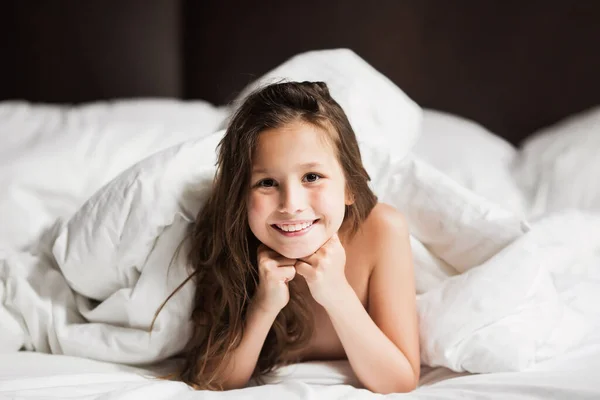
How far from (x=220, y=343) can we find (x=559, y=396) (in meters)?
0.47

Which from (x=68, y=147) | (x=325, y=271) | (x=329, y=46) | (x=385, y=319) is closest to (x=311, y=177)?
(x=325, y=271)

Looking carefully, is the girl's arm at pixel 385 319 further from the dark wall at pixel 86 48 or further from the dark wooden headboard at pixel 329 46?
the dark wall at pixel 86 48

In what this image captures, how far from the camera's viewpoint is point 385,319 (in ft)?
3.21

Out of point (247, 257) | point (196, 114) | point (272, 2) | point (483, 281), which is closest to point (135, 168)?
point (247, 257)

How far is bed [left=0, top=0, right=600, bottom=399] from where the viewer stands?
952 millimetres

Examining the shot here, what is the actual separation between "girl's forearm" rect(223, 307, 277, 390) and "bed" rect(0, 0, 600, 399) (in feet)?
0.19

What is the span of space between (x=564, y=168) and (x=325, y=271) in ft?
3.09

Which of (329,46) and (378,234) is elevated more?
(329,46)

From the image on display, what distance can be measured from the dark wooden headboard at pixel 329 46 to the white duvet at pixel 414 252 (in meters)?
0.72

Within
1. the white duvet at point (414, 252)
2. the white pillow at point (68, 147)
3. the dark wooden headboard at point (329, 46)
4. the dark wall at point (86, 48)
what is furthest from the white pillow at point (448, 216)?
the dark wall at point (86, 48)

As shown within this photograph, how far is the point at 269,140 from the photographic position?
2.90 ft

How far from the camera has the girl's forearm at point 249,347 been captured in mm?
958

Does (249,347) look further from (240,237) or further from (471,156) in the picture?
(471,156)

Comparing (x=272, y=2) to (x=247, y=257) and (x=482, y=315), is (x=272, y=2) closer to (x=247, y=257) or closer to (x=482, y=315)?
(x=247, y=257)
